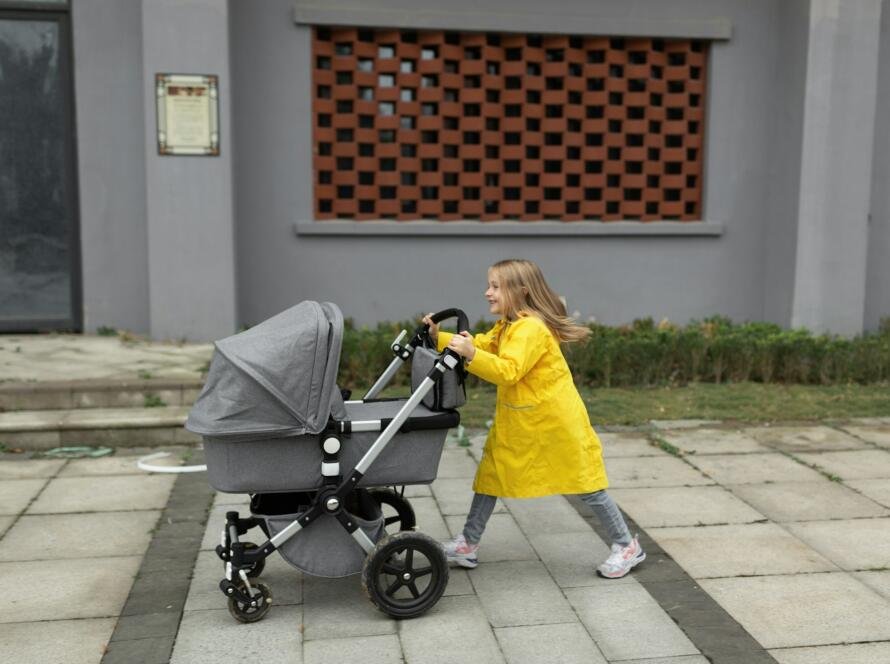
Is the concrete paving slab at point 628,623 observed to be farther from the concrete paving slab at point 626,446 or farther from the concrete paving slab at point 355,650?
the concrete paving slab at point 626,446

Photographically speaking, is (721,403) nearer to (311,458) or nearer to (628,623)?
(628,623)

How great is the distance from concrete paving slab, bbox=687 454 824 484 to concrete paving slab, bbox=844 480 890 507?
0.19 meters

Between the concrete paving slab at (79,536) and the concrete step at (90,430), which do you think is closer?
the concrete paving slab at (79,536)

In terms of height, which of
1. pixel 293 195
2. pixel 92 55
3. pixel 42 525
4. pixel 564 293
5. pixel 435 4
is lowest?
pixel 42 525

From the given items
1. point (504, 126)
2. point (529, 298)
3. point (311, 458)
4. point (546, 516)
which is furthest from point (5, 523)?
point (504, 126)

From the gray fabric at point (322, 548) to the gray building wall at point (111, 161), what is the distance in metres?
5.75

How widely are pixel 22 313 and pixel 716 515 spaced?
21.7ft

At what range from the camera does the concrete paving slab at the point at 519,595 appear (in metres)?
3.70

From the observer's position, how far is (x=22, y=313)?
8875mm

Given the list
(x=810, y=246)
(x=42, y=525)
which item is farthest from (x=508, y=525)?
(x=810, y=246)

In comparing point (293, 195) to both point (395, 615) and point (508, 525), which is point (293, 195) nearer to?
point (508, 525)

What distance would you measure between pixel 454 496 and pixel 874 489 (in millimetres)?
2275

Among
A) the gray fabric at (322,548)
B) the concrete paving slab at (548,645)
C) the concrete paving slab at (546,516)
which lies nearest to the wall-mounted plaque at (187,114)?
the concrete paving slab at (546,516)

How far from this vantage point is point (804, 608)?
376cm
